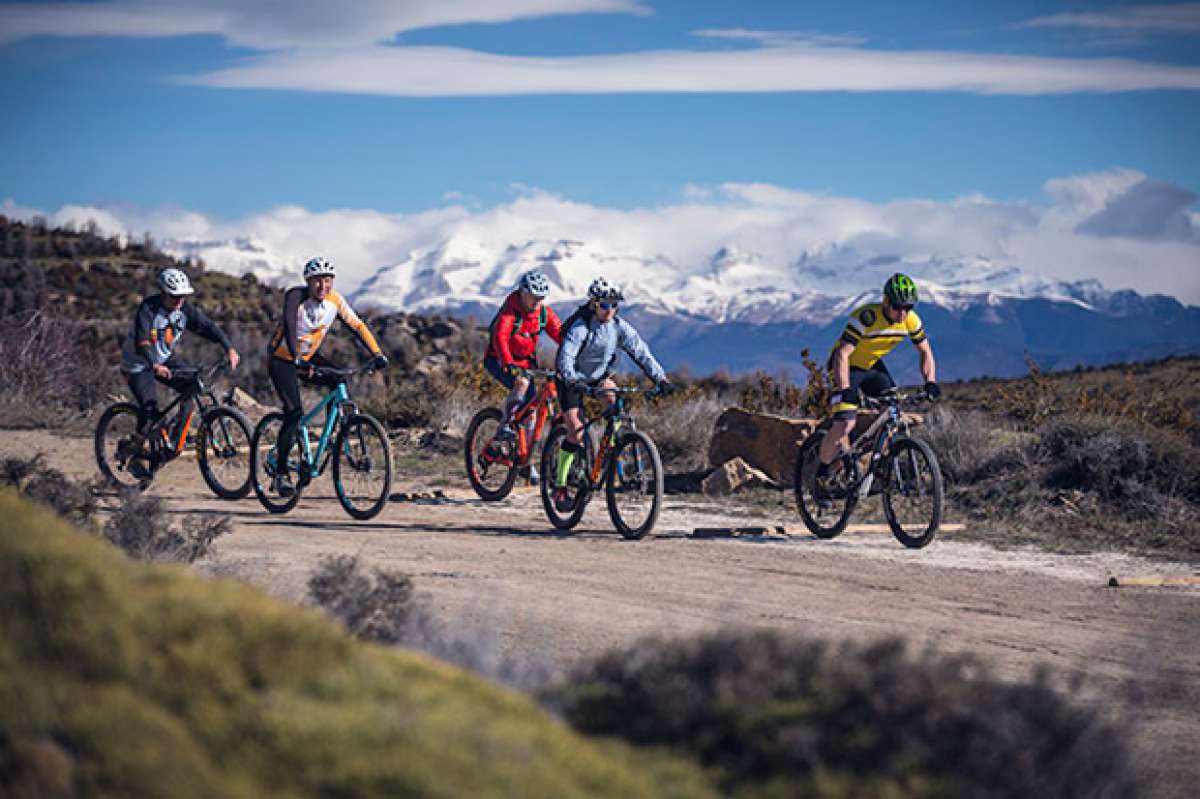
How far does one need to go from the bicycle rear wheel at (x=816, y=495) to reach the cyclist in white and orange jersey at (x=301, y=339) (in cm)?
403

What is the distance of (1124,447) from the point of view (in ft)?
42.1

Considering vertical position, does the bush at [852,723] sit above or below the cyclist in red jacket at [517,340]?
below

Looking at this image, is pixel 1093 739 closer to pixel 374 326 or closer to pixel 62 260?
pixel 374 326

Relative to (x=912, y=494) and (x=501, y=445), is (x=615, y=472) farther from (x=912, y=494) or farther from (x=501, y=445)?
(x=912, y=494)

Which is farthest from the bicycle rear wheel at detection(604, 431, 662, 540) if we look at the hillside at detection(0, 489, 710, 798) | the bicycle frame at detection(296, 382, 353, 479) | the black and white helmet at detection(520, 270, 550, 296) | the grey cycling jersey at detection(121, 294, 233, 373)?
the hillside at detection(0, 489, 710, 798)

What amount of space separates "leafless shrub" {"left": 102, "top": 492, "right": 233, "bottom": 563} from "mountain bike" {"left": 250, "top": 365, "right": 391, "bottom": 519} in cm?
292

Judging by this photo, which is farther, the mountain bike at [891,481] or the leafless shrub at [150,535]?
the mountain bike at [891,481]

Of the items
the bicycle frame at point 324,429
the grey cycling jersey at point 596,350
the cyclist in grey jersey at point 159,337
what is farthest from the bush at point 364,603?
the cyclist in grey jersey at point 159,337

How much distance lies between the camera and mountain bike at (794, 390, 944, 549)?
35.0 feet

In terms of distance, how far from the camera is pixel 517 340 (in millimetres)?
12547

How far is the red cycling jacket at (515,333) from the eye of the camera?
1241cm

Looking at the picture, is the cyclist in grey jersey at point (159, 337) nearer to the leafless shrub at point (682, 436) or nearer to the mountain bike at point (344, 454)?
the mountain bike at point (344, 454)

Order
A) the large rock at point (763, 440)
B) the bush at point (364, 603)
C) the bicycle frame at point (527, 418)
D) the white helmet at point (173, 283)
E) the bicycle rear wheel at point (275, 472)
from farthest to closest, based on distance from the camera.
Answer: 1. the large rock at point (763, 440)
2. the bicycle frame at point (527, 418)
3. the white helmet at point (173, 283)
4. the bicycle rear wheel at point (275, 472)
5. the bush at point (364, 603)

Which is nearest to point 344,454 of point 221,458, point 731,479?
point 221,458
